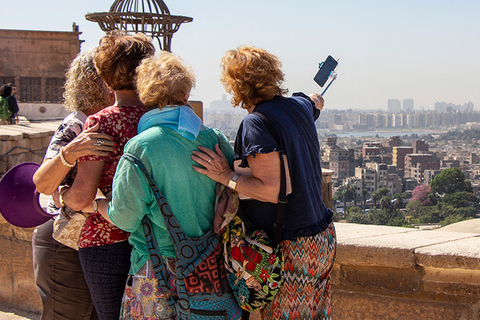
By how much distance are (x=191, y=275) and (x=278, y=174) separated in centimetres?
47

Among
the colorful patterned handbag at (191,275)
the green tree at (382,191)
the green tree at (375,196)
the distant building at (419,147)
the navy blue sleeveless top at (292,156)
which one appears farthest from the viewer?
the distant building at (419,147)

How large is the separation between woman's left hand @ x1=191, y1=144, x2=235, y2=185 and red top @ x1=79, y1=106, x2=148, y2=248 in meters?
0.31

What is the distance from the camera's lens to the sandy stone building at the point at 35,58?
15.5 meters

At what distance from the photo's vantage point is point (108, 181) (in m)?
1.93

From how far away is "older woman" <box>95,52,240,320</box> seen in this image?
171 cm

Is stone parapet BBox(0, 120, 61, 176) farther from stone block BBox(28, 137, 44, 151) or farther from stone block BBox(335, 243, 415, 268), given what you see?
stone block BBox(335, 243, 415, 268)

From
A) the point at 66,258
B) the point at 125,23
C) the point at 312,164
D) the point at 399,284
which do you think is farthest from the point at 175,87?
the point at 125,23

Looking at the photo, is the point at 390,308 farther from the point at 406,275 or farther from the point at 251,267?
the point at 251,267

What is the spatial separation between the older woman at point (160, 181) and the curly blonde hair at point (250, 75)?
0.53 ft

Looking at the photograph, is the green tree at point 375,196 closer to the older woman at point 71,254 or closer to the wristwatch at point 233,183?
the older woman at point 71,254

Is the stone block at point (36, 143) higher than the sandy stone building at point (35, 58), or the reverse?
the sandy stone building at point (35, 58)

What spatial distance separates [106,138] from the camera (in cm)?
185

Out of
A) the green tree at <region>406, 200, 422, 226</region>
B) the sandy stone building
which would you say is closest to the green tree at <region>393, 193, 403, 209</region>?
the green tree at <region>406, 200, 422, 226</region>

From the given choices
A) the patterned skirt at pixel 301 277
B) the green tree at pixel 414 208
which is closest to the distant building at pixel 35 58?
the patterned skirt at pixel 301 277
